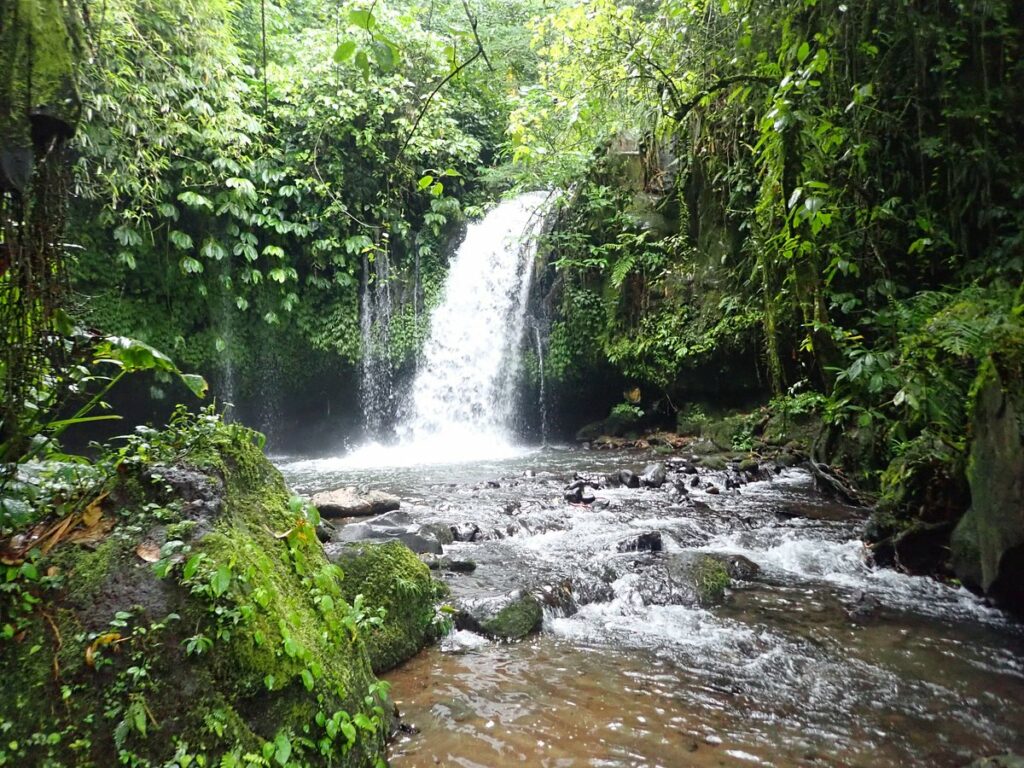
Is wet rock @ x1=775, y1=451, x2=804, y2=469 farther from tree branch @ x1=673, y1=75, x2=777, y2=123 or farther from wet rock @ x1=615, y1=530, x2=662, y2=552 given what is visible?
tree branch @ x1=673, y1=75, x2=777, y2=123

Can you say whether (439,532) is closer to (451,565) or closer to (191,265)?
(451,565)

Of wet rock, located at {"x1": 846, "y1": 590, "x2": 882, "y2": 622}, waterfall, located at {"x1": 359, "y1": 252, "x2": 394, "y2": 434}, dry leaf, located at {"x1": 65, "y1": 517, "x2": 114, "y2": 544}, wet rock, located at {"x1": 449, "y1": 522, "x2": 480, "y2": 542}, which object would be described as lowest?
wet rock, located at {"x1": 846, "y1": 590, "x2": 882, "y2": 622}

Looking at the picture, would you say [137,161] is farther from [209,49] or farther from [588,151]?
[588,151]

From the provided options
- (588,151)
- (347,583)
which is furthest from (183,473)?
(588,151)

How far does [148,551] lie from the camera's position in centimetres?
201

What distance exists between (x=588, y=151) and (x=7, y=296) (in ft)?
35.8

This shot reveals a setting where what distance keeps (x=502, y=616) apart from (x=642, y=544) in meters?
1.73

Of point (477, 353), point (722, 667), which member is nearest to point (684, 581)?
point (722, 667)

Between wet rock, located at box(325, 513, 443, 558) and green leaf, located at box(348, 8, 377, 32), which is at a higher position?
green leaf, located at box(348, 8, 377, 32)

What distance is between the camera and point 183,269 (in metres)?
11.1

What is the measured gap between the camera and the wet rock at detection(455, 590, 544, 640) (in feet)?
11.3

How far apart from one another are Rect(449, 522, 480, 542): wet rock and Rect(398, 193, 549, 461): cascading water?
21.2 ft

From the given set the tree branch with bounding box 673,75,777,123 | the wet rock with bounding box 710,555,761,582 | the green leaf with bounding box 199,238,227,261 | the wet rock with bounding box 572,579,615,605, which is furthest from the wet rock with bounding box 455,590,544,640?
the green leaf with bounding box 199,238,227,261

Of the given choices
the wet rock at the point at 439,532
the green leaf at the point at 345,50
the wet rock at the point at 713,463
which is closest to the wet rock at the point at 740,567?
the wet rock at the point at 439,532
